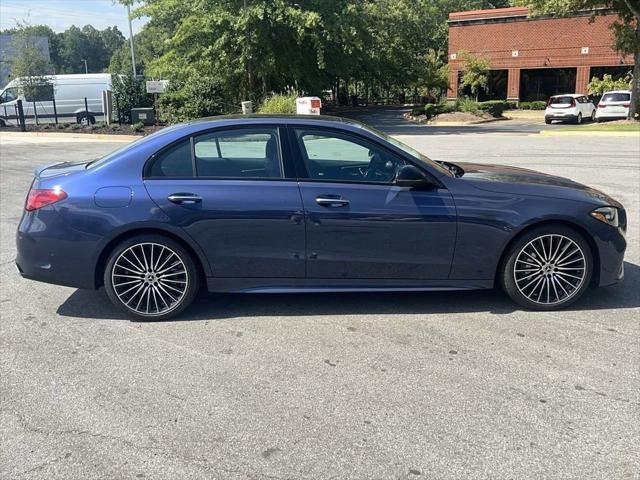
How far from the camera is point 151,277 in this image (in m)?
4.68

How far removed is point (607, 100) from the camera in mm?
31391

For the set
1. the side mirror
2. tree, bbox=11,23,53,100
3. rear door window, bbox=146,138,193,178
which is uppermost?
tree, bbox=11,23,53,100

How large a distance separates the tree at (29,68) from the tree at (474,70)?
98.5 ft

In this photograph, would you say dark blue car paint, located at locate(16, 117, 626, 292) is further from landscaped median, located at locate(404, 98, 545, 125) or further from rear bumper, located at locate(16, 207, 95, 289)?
landscaped median, located at locate(404, 98, 545, 125)

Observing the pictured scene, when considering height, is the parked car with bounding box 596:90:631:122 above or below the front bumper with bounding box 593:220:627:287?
above

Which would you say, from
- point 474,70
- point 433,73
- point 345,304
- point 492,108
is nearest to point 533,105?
point 474,70

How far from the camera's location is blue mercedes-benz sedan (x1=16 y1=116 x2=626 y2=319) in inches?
179

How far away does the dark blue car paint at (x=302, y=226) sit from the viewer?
14.9 feet

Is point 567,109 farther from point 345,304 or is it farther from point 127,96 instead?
point 345,304

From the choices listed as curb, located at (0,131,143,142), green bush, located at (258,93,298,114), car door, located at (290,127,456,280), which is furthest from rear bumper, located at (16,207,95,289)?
green bush, located at (258,93,298,114)

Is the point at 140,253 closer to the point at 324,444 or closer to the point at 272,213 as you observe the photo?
the point at 272,213

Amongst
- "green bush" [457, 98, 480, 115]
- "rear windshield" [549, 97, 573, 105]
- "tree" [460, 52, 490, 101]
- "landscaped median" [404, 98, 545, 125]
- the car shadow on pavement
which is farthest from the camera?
"tree" [460, 52, 490, 101]

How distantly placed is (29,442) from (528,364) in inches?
119

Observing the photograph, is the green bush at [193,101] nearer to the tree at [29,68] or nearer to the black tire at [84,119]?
the black tire at [84,119]
